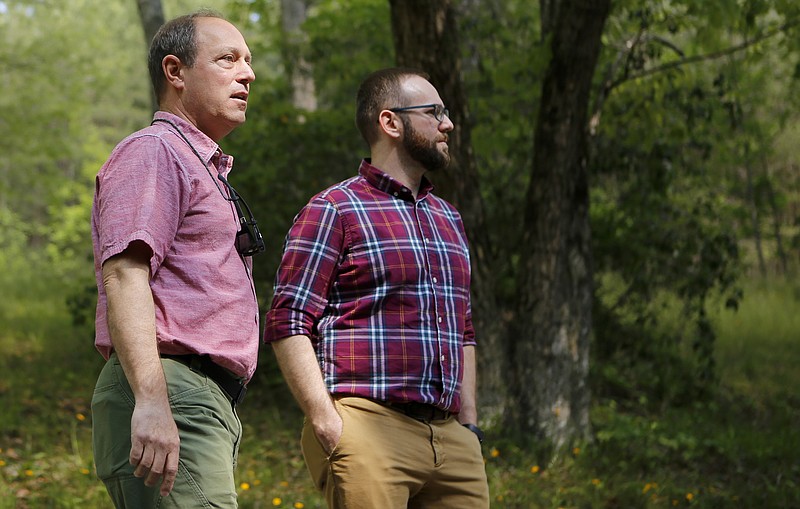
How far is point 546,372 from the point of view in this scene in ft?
23.2

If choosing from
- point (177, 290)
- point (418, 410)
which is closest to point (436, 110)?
point (418, 410)

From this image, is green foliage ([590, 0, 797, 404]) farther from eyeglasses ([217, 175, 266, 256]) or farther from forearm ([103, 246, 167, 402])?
forearm ([103, 246, 167, 402])

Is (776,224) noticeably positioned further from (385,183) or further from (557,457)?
(385,183)

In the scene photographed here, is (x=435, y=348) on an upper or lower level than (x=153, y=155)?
lower

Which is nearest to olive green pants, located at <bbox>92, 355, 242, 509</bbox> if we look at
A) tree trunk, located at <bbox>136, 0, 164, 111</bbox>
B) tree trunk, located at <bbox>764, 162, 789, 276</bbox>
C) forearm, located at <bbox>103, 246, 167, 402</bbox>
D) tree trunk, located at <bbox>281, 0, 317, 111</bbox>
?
forearm, located at <bbox>103, 246, 167, 402</bbox>

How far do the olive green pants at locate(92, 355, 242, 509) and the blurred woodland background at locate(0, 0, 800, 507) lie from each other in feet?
11.8

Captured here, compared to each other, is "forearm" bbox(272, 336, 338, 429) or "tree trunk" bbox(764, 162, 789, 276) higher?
"forearm" bbox(272, 336, 338, 429)

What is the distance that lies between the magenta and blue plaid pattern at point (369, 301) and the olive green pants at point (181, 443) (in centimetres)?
61

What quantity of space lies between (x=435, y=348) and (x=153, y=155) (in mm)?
1115

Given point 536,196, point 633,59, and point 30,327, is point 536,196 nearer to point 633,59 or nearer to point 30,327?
point 633,59

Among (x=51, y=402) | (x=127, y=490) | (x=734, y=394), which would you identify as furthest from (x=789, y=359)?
(x=127, y=490)

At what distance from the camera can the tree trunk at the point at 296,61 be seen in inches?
476

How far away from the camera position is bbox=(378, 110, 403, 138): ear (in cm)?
317

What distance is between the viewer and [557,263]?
7047 mm
